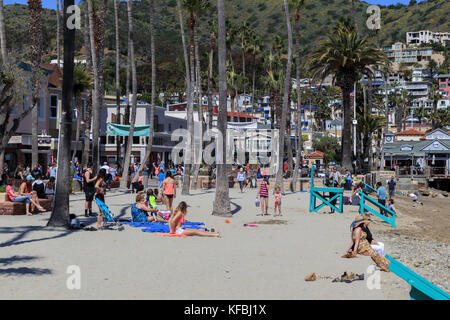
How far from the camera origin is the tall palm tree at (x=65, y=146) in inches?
546

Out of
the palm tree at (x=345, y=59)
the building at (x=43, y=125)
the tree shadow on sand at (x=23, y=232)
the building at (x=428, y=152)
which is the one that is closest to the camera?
the tree shadow on sand at (x=23, y=232)

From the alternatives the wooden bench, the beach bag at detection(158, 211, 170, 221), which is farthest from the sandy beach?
the beach bag at detection(158, 211, 170, 221)

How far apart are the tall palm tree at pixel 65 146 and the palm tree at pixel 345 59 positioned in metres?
26.5

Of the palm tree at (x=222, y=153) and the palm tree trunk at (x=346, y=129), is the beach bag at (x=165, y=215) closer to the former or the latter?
the palm tree at (x=222, y=153)

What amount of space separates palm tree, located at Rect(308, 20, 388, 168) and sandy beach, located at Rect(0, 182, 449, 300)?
2422 centimetres

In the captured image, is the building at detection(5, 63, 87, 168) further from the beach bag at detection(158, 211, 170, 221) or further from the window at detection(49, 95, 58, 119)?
the beach bag at detection(158, 211, 170, 221)

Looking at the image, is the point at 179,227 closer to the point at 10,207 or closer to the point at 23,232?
the point at 23,232

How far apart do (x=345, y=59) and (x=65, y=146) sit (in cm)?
2753

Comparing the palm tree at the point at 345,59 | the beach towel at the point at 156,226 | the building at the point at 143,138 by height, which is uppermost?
the palm tree at the point at 345,59

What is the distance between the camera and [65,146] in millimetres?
14203

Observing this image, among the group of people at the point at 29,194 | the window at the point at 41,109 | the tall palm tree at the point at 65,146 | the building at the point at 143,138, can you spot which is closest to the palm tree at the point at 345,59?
the window at the point at 41,109

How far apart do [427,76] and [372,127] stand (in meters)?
135
